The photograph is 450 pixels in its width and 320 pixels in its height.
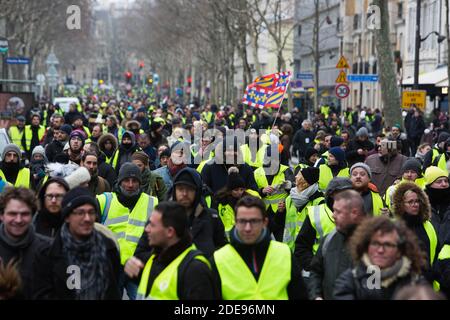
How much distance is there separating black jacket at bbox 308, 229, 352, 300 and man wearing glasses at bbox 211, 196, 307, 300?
0.49 metres

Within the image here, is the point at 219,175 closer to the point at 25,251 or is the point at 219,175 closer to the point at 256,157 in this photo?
the point at 256,157

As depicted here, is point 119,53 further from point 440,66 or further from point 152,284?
point 152,284

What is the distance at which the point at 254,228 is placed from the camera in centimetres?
596

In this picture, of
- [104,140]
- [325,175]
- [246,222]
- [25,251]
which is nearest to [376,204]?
[325,175]

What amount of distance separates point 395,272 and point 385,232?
0.23m

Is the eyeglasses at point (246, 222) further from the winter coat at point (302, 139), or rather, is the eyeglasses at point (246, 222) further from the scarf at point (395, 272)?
the winter coat at point (302, 139)

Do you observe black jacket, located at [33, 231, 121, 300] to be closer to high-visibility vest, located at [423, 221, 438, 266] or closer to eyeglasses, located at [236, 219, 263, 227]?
eyeglasses, located at [236, 219, 263, 227]

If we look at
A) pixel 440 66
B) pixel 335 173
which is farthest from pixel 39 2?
pixel 335 173

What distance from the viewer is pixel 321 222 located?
775 centimetres

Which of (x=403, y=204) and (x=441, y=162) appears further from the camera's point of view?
(x=441, y=162)

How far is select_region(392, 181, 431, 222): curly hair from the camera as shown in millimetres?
8055

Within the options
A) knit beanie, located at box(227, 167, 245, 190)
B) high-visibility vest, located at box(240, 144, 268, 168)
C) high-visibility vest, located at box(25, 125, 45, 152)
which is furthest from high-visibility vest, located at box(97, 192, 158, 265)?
high-visibility vest, located at box(25, 125, 45, 152)

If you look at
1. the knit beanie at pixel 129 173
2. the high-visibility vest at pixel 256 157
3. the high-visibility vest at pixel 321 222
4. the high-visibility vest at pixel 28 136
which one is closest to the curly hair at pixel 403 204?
the high-visibility vest at pixel 321 222
